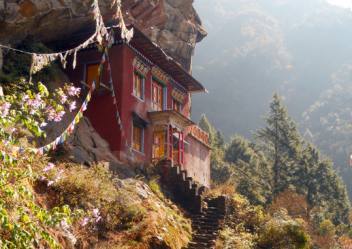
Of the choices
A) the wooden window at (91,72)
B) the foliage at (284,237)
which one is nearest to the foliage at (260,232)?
the foliage at (284,237)

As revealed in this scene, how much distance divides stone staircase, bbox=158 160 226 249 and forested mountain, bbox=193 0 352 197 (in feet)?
269

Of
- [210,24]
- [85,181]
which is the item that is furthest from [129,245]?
[210,24]

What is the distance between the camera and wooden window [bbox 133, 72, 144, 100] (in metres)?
28.9

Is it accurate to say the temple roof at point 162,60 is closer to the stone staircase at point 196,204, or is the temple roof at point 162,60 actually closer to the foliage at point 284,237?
the stone staircase at point 196,204

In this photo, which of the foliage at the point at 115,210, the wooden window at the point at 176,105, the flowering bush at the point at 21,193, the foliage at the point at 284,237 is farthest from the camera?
the wooden window at the point at 176,105

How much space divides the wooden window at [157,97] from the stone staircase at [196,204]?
4.73m

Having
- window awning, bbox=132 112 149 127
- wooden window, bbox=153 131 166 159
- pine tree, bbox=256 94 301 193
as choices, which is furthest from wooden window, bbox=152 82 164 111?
pine tree, bbox=256 94 301 193

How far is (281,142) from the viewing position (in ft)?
164

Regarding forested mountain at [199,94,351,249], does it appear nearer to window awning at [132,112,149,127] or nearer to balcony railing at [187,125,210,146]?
balcony railing at [187,125,210,146]

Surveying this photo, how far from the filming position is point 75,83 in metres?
28.9

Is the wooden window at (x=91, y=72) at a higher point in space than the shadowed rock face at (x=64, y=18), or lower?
lower

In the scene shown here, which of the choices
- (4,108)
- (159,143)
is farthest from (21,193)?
(159,143)

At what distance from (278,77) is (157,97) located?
140107 millimetres

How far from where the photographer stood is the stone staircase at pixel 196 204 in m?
23.3
